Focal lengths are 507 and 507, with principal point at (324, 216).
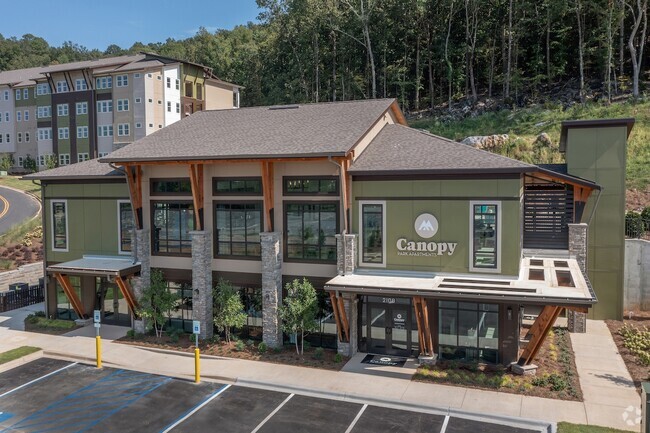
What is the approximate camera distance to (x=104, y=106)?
5919 centimetres

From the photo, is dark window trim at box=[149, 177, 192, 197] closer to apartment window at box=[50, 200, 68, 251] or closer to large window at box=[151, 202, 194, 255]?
large window at box=[151, 202, 194, 255]

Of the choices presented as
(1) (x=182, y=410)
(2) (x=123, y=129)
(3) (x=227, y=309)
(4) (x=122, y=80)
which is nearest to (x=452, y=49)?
(4) (x=122, y=80)

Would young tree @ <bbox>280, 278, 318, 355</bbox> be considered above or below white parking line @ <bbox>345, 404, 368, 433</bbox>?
above

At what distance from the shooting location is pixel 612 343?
2016 centimetres

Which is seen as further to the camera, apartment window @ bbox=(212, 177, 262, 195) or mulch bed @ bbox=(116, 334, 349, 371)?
apartment window @ bbox=(212, 177, 262, 195)

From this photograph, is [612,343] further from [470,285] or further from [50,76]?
[50,76]

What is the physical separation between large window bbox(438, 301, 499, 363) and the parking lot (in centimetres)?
428

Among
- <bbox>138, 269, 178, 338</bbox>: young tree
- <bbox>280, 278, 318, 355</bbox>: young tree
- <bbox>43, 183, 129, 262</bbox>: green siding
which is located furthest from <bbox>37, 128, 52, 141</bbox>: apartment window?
<bbox>280, 278, 318, 355</bbox>: young tree

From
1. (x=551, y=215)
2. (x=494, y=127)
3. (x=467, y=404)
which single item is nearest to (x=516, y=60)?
(x=494, y=127)

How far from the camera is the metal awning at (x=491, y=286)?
50.6 ft

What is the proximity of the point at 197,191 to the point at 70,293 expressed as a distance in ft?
27.7

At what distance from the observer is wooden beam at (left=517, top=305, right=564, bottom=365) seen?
15.8 m

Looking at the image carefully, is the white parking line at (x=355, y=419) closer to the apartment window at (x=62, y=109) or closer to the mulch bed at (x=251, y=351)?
the mulch bed at (x=251, y=351)

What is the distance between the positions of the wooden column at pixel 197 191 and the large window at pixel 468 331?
10.2 meters
